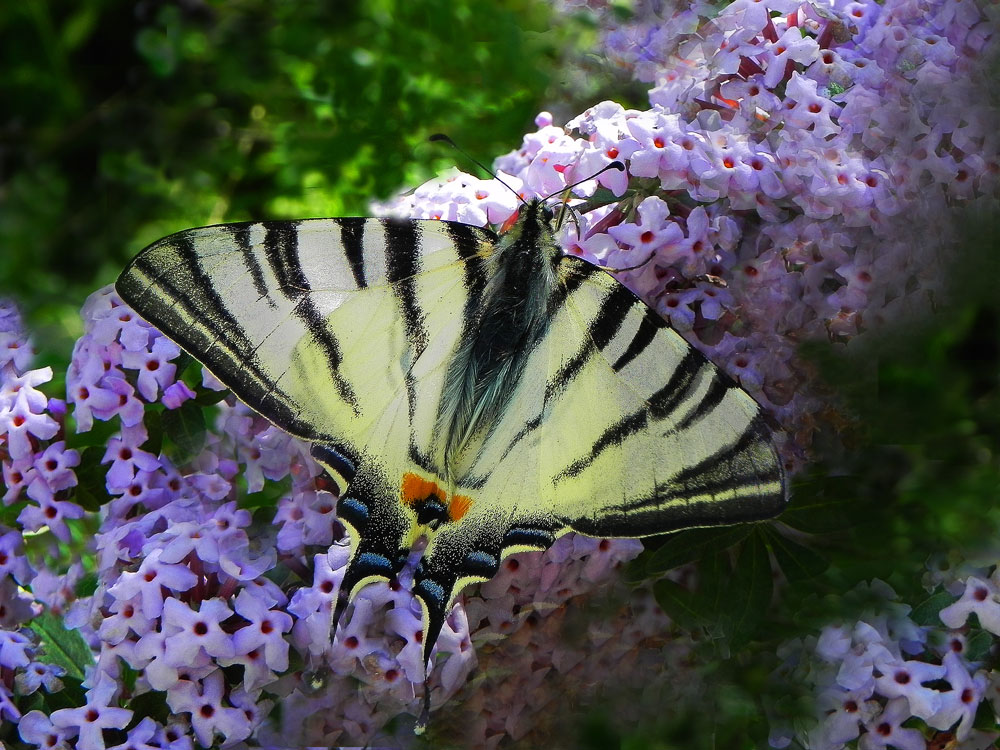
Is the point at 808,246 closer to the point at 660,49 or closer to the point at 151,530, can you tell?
the point at 660,49

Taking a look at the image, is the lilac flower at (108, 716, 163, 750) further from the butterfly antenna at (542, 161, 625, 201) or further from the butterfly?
the butterfly antenna at (542, 161, 625, 201)

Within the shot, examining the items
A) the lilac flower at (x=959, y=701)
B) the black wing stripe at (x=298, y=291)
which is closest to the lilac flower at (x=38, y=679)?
the black wing stripe at (x=298, y=291)

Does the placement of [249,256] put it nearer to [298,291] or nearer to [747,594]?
[298,291]

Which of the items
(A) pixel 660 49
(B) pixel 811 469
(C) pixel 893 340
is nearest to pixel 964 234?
(C) pixel 893 340

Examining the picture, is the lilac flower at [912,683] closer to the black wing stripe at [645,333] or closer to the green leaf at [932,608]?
the green leaf at [932,608]

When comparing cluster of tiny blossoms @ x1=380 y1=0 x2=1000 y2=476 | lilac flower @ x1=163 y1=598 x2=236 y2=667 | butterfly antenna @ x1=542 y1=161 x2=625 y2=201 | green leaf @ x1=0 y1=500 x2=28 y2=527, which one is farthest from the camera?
green leaf @ x1=0 y1=500 x2=28 y2=527

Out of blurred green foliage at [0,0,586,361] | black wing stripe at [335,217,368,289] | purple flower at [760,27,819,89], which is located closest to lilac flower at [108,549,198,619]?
black wing stripe at [335,217,368,289]

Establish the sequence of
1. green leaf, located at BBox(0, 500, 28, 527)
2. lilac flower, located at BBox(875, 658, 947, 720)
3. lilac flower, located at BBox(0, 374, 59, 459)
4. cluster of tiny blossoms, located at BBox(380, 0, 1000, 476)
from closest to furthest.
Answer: lilac flower, located at BBox(875, 658, 947, 720)
cluster of tiny blossoms, located at BBox(380, 0, 1000, 476)
lilac flower, located at BBox(0, 374, 59, 459)
green leaf, located at BBox(0, 500, 28, 527)
